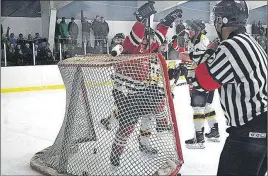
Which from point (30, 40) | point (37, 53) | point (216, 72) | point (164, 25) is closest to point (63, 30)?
point (30, 40)

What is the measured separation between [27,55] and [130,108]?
3.67 metres

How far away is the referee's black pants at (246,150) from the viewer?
107 cm

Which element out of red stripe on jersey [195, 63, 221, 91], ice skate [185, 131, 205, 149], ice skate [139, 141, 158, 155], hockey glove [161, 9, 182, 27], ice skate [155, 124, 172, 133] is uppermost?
hockey glove [161, 9, 182, 27]

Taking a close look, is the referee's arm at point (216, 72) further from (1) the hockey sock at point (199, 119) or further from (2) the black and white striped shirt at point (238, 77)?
(1) the hockey sock at point (199, 119)

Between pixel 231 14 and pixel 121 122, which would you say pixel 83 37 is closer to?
pixel 121 122

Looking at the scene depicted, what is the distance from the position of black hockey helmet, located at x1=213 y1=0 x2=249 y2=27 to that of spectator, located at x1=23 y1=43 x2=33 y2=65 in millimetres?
4251

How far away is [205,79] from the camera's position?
3.64ft

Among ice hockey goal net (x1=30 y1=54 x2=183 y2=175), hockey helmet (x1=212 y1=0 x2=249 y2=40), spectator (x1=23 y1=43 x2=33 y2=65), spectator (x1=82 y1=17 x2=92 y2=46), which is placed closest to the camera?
hockey helmet (x1=212 y1=0 x2=249 y2=40)

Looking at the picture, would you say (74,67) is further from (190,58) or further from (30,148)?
(30,148)

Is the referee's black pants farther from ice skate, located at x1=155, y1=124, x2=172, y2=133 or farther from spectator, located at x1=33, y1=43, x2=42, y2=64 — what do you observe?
spectator, located at x1=33, y1=43, x2=42, y2=64

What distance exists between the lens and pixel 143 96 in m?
1.85

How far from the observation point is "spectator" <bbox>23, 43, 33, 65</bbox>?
515cm

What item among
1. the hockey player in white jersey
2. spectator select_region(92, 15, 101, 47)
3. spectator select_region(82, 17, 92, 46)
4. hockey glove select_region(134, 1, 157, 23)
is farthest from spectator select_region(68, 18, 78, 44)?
hockey glove select_region(134, 1, 157, 23)

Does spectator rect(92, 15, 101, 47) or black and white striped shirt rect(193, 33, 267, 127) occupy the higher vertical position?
spectator rect(92, 15, 101, 47)
